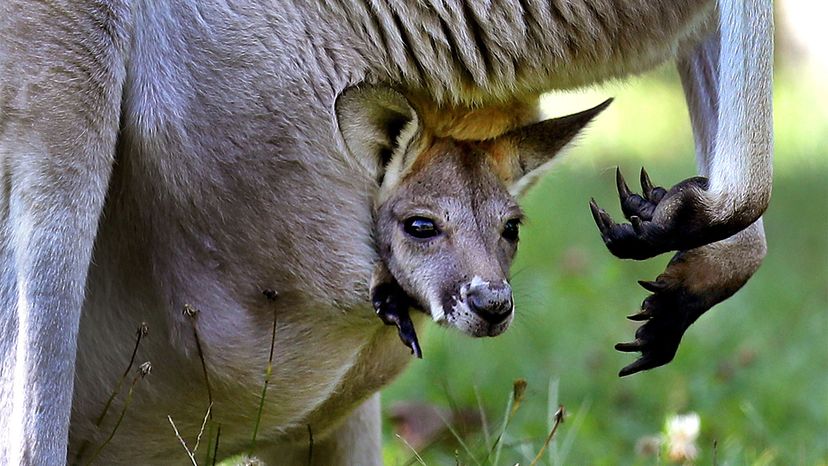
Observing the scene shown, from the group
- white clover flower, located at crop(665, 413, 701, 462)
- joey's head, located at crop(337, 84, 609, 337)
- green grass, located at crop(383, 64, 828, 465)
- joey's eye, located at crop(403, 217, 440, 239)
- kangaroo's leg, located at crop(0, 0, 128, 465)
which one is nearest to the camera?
kangaroo's leg, located at crop(0, 0, 128, 465)

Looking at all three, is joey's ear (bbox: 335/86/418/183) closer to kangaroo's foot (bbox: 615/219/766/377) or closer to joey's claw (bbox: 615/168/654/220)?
joey's claw (bbox: 615/168/654/220)

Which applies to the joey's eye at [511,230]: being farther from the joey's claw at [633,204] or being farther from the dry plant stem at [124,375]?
the dry plant stem at [124,375]

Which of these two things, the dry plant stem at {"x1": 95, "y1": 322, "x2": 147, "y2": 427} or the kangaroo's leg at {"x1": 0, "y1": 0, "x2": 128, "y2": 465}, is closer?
the kangaroo's leg at {"x1": 0, "y1": 0, "x2": 128, "y2": 465}

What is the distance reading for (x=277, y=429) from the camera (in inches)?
106

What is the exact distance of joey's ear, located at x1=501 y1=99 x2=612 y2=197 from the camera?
2629 mm

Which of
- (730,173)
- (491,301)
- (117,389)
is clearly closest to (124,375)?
(117,389)

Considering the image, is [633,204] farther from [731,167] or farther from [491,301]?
[491,301]

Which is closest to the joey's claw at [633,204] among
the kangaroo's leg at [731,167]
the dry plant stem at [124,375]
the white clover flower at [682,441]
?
the kangaroo's leg at [731,167]

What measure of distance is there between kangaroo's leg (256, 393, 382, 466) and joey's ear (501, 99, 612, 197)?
2.40 ft

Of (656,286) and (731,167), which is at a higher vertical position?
(731,167)

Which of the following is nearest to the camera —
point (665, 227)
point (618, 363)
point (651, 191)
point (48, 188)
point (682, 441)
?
point (48, 188)

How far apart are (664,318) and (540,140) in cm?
43

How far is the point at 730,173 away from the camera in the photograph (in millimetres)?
2408

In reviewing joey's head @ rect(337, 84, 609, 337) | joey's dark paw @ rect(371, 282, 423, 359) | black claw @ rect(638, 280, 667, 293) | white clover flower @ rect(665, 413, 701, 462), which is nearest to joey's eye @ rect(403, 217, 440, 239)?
joey's head @ rect(337, 84, 609, 337)
